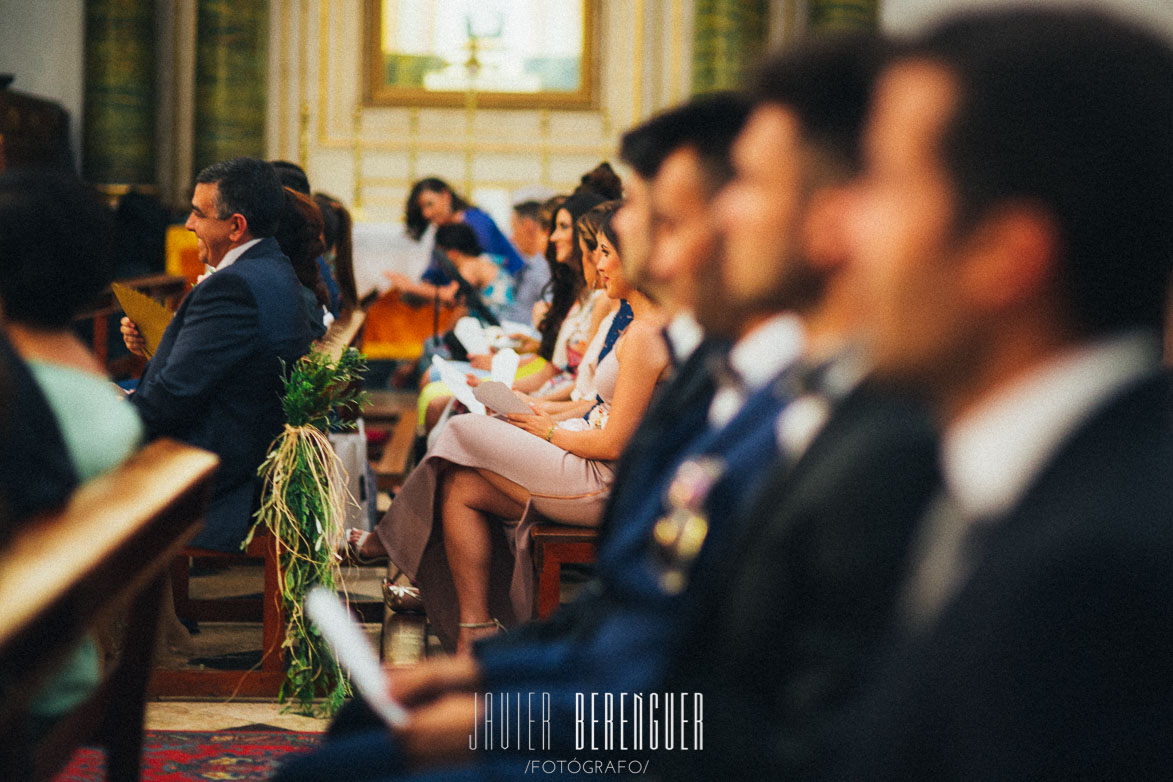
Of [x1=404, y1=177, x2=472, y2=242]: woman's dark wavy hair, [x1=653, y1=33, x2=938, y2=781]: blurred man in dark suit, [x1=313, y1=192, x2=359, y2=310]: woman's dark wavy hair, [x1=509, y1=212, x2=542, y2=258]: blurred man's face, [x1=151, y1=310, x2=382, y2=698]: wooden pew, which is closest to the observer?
[x1=653, y1=33, x2=938, y2=781]: blurred man in dark suit

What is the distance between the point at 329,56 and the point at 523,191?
121 inches

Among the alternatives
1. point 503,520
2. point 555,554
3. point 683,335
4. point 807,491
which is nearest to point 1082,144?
point 807,491

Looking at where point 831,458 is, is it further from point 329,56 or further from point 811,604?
point 329,56

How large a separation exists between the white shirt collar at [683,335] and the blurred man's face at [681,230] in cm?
6

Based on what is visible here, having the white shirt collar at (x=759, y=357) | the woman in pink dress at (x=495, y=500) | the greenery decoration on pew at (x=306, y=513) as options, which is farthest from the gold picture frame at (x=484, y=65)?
the white shirt collar at (x=759, y=357)

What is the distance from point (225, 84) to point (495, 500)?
29.6ft

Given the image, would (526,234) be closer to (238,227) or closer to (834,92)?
(238,227)

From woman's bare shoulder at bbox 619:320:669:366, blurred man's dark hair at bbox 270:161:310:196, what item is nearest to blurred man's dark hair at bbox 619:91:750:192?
woman's bare shoulder at bbox 619:320:669:366

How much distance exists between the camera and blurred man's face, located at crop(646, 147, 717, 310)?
1.94 meters

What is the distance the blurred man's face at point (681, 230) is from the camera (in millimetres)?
1944

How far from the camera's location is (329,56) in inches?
515

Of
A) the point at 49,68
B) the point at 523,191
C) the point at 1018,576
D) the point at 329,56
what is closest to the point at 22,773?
the point at 1018,576

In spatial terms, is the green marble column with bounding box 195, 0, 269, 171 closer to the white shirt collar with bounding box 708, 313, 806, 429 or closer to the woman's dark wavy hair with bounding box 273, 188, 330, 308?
the woman's dark wavy hair with bounding box 273, 188, 330, 308

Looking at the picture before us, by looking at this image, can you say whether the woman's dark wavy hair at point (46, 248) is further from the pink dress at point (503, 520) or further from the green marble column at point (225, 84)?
the green marble column at point (225, 84)
